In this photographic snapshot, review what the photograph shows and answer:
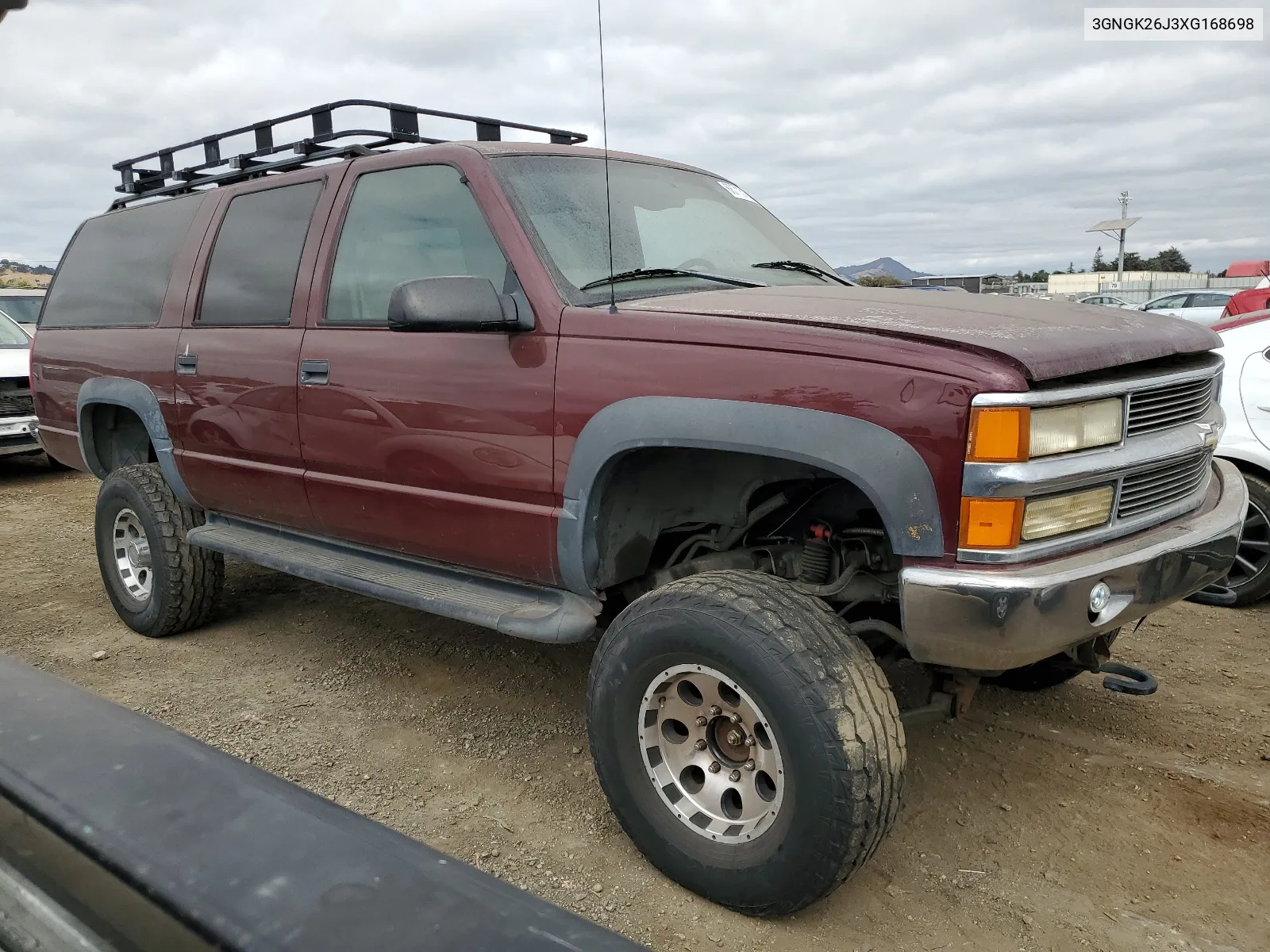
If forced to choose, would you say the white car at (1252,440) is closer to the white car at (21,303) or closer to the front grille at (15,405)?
the front grille at (15,405)

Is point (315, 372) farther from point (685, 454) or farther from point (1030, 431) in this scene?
point (1030, 431)

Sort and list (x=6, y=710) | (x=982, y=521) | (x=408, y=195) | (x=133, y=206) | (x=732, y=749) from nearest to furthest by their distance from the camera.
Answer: (x=6, y=710)
(x=982, y=521)
(x=732, y=749)
(x=408, y=195)
(x=133, y=206)

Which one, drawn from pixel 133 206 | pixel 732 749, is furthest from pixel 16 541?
pixel 732 749

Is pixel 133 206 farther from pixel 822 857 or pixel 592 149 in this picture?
pixel 822 857

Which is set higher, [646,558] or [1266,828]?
[646,558]

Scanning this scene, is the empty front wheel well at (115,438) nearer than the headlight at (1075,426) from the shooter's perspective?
No

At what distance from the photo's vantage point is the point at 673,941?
2352mm

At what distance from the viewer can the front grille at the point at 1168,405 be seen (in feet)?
7.92

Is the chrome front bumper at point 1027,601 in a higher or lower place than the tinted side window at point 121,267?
lower

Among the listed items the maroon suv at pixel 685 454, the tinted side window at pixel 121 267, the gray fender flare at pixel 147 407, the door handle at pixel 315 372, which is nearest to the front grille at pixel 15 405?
the tinted side window at pixel 121 267

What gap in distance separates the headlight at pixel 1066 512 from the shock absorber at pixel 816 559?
668 mm

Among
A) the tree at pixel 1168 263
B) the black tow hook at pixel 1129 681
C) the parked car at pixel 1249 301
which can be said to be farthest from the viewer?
the tree at pixel 1168 263

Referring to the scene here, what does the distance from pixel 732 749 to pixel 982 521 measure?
3.00ft

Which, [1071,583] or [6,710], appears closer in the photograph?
[6,710]
